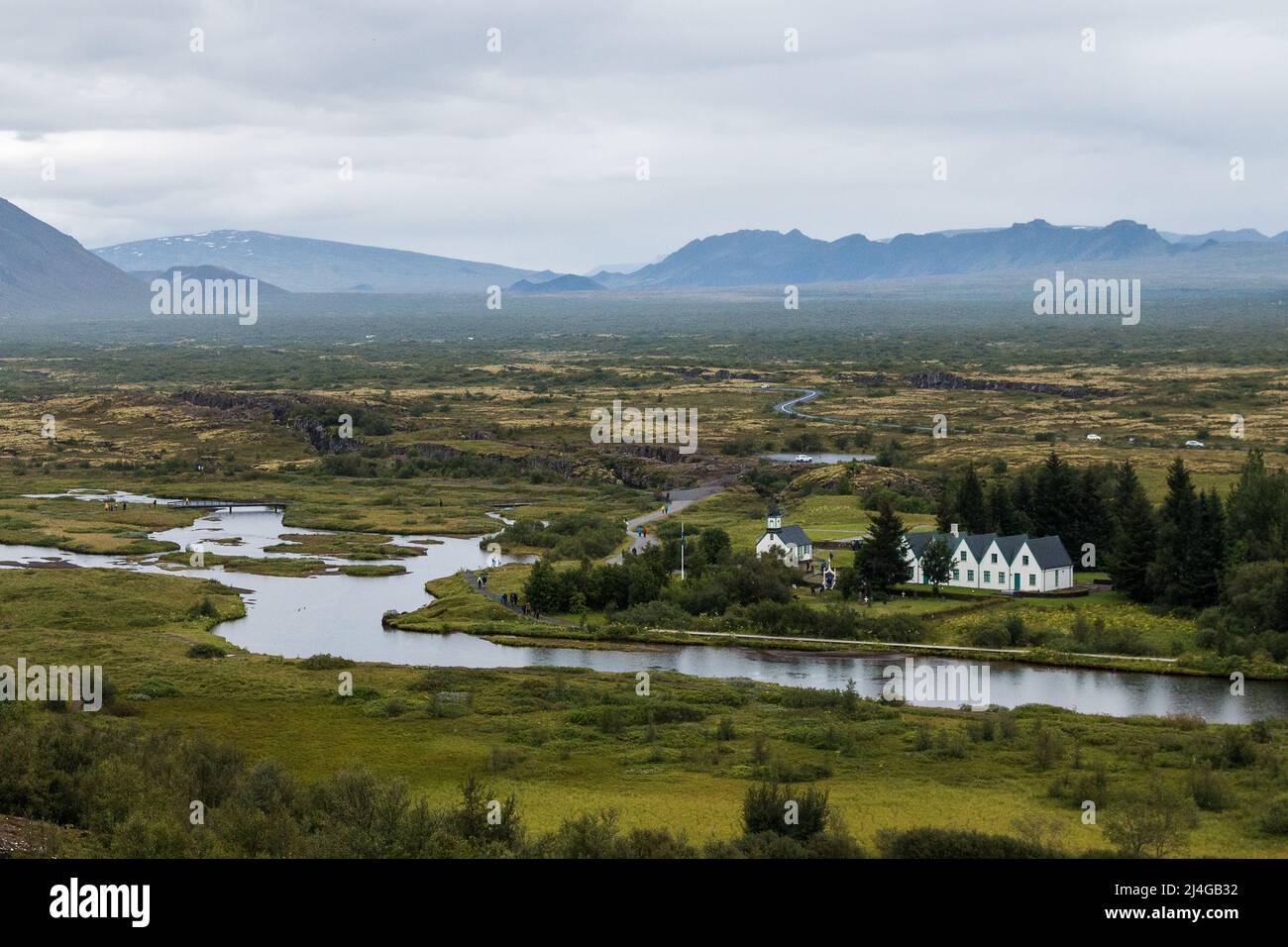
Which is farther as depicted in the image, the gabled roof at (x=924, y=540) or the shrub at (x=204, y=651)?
the gabled roof at (x=924, y=540)

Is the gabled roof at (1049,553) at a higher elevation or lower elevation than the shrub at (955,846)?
higher

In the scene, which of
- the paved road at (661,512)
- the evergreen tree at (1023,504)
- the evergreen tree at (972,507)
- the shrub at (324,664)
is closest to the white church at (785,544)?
the paved road at (661,512)

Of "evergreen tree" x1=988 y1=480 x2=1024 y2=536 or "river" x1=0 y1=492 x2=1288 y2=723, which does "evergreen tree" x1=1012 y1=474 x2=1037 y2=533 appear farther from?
"river" x1=0 y1=492 x2=1288 y2=723

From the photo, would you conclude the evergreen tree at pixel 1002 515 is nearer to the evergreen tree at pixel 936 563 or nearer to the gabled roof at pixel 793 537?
the evergreen tree at pixel 936 563
